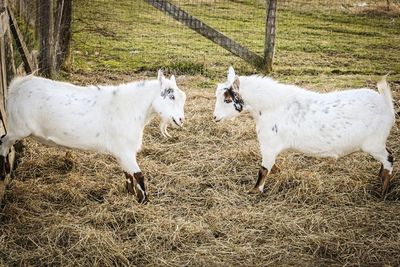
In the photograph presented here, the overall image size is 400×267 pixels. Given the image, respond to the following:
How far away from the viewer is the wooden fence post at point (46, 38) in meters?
8.96

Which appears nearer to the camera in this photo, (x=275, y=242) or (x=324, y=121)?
(x=275, y=242)

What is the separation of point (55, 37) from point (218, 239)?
5932mm

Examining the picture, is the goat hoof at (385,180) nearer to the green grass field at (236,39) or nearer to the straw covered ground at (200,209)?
the straw covered ground at (200,209)

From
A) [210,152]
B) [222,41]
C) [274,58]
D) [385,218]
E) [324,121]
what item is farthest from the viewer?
[274,58]

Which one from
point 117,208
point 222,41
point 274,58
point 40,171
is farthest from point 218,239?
point 274,58

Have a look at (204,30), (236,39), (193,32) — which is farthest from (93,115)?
(193,32)

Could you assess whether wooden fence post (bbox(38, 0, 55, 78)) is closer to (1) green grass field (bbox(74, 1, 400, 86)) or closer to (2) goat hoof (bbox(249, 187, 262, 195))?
(1) green grass field (bbox(74, 1, 400, 86))

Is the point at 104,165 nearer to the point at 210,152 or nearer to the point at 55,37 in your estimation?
the point at 210,152

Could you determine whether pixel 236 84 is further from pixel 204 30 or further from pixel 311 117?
pixel 204 30

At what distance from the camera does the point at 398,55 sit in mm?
12578

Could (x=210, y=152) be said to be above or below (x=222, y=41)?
below

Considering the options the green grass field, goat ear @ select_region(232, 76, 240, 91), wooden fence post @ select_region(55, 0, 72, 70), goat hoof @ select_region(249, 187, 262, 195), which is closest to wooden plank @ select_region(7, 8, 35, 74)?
wooden fence post @ select_region(55, 0, 72, 70)

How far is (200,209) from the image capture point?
5922 mm

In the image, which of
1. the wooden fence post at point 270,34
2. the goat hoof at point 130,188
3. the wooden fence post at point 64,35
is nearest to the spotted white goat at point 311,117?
the goat hoof at point 130,188
